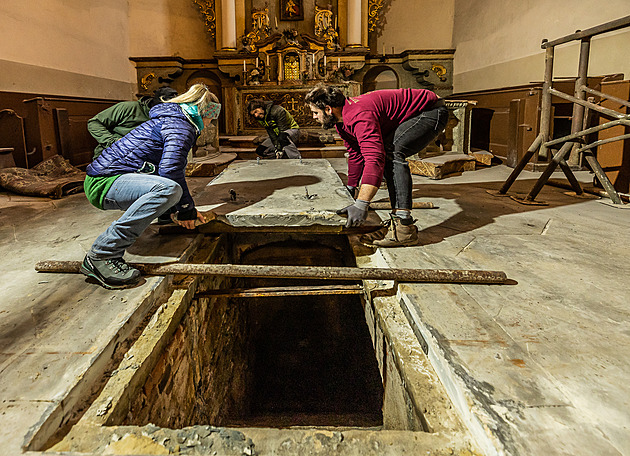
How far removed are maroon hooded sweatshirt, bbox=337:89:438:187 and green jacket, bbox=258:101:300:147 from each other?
11.3 ft

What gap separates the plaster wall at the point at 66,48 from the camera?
6.51 m

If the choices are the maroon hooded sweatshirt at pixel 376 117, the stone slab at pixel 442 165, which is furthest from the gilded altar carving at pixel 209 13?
the maroon hooded sweatshirt at pixel 376 117

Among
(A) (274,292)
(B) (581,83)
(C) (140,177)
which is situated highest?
(B) (581,83)

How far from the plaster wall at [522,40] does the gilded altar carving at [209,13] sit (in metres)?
6.16

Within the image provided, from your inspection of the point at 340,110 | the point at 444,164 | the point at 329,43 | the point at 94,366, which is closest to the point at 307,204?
the point at 340,110

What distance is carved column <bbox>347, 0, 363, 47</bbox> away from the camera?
10672mm

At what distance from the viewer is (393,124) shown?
10.2 ft

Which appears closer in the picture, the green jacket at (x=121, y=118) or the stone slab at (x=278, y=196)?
the stone slab at (x=278, y=196)

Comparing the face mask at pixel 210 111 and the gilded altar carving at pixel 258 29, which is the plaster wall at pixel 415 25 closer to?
the gilded altar carving at pixel 258 29

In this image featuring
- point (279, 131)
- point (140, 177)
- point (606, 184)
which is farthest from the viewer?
point (279, 131)

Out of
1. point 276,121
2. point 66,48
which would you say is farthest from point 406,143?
point 66,48

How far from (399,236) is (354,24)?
9.21 m

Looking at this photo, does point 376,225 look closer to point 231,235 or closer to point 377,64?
point 231,235

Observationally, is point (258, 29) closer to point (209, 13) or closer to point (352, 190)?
point (209, 13)
